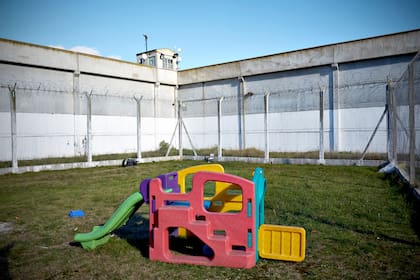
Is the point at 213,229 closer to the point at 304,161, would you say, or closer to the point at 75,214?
the point at 75,214

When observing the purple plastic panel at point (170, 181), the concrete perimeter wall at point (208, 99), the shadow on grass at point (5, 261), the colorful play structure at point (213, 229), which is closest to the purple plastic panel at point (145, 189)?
the colorful play structure at point (213, 229)

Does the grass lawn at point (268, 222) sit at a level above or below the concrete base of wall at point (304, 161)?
below

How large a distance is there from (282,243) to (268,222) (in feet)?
4.58

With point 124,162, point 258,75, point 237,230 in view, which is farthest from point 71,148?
point 237,230

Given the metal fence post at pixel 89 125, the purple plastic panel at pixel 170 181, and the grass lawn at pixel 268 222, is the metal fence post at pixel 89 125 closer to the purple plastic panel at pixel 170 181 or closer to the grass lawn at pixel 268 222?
the grass lawn at pixel 268 222

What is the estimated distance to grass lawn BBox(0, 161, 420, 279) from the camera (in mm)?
3359

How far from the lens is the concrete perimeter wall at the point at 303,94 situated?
50.0ft

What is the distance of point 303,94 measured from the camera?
1784cm

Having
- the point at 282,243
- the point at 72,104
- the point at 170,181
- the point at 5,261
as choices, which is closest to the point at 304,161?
the point at 170,181

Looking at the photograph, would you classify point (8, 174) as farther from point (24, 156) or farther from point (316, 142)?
point (316, 142)

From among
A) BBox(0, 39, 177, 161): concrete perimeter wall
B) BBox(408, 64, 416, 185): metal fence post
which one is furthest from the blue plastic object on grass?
BBox(0, 39, 177, 161): concrete perimeter wall

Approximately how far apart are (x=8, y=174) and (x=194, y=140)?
422 inches

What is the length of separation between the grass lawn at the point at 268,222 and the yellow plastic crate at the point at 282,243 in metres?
0.09

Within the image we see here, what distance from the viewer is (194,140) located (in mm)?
20219
